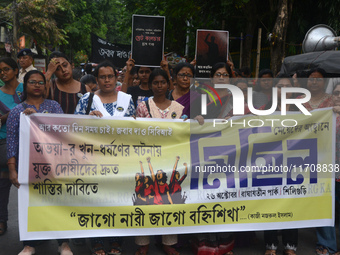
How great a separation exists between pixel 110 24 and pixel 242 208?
39.0m

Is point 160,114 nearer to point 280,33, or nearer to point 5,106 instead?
point 5,106

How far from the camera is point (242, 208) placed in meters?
4.44

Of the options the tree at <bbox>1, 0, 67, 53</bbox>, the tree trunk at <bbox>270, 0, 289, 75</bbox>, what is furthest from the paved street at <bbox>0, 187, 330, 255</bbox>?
the tree at <bbox>1, 0, 67, 53</bbox>

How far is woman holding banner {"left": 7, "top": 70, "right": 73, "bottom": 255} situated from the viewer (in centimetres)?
432

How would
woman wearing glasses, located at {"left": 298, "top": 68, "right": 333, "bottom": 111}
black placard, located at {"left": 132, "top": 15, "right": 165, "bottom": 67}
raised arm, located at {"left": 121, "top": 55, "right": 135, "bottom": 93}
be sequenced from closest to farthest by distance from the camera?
woman wearing glasses, located at {"left": 298, "top": 68, "right": 333, "bottom": 111}, raised arm, located at {"left": 121, "top": 55, "right": 135, "bottom": 93}, black placard, located at {"left": 132, "top": 15, "right": 165, "bottom": 67}

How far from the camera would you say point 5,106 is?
4934 mm

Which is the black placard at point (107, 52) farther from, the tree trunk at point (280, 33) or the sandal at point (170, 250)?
the sandal at point (170, 250)

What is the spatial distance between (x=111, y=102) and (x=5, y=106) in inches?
50.5

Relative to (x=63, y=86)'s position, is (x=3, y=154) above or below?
below

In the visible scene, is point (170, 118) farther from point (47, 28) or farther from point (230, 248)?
point (47, 28)

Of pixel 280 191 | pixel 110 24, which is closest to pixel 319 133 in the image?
pixel 280 191

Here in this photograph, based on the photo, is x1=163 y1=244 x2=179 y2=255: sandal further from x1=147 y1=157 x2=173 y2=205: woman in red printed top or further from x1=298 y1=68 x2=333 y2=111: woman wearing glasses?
x1=298 y1=68 x2=333 y2=111: woman wearing glasses

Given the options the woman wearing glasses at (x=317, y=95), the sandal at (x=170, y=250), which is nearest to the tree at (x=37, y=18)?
the woman wearing glasses at (x=317, y=95)

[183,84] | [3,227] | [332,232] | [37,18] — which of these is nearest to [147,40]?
[183,84]
